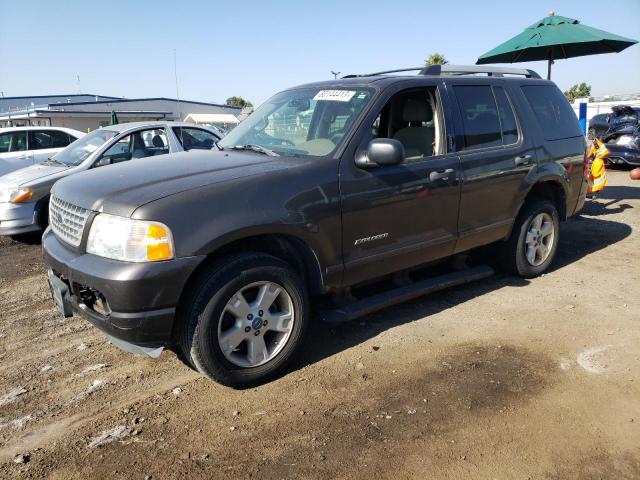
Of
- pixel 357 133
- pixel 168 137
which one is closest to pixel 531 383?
pixel 357 133

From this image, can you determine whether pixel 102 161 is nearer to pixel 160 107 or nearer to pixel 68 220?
pixel 68 220

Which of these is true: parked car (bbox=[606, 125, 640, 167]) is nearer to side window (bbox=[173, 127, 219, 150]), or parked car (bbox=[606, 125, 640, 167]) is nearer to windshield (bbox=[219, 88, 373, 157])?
side window (bbox=[173, 127, 219, 150])

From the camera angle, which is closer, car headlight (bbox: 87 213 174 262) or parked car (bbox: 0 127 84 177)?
car headlight (bbox: 87 213 174 262)

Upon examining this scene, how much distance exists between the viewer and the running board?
12.0 feet

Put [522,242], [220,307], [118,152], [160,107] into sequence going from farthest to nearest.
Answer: [160,107] < [118,152] < [522,242] < [220,307]

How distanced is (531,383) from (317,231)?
1721mm

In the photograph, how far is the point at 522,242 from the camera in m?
5.02

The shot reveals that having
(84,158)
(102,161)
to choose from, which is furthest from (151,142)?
(84,158)

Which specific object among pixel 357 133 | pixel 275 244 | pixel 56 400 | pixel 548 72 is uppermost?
pixel 548 72

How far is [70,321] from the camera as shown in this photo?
Answer: 4344 mm

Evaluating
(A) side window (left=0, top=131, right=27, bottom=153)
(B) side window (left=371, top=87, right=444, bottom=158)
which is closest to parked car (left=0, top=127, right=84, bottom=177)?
(A) side window (left=0, top=131, right=27, bottom=153)

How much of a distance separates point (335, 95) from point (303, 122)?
0.33 meters

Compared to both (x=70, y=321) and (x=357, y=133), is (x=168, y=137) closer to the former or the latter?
(x=70, y=321)

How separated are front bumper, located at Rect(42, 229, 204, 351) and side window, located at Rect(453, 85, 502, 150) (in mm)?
2679
